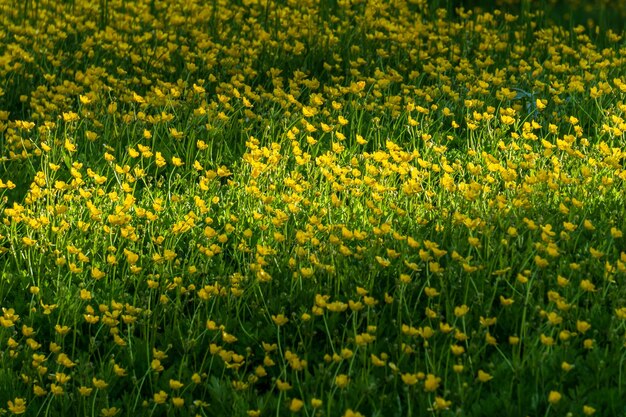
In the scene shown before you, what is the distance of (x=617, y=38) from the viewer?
775cm

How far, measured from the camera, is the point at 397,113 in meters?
6.21

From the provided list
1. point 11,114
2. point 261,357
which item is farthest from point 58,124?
point 261,357

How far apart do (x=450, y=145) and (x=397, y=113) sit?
0.39m

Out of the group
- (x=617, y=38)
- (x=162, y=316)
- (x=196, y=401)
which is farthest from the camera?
(x=617, y=38)

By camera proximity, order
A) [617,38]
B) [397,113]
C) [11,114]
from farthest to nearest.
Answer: [617,38]
[11,114]
[397,113]

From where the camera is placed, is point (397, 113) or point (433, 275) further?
point (397, 113)

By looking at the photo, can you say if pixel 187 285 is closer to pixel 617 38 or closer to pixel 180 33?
pixel 180 33

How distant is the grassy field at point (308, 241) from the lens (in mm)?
3957

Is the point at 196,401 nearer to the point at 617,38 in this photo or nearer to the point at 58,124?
the point at 58,124

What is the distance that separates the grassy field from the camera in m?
3.96

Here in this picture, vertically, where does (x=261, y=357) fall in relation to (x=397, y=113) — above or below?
below

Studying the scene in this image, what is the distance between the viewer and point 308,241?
4715 mm

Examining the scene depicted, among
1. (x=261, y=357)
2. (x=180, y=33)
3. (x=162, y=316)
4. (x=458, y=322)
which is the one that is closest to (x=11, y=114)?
(x=180, y=33)

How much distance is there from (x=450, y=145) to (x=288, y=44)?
187 centimetres
